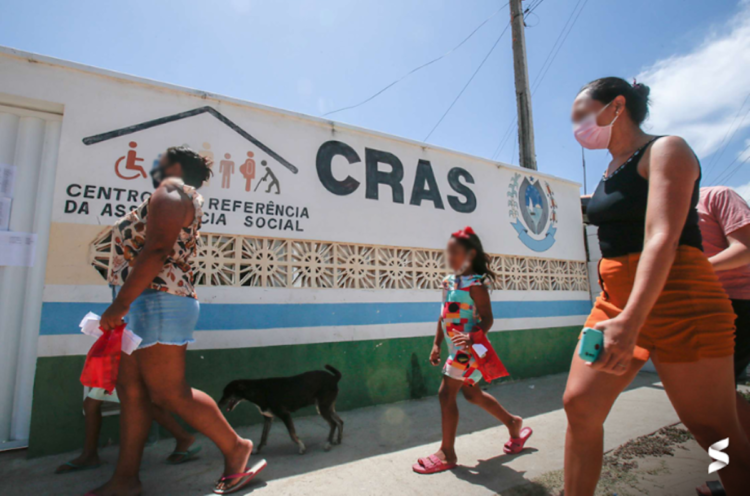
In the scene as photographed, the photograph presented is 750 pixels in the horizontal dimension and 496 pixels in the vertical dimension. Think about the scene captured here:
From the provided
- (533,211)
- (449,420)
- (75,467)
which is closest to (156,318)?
(75,467)

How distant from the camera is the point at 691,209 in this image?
1.47 metres

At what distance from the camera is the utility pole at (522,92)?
258 inches

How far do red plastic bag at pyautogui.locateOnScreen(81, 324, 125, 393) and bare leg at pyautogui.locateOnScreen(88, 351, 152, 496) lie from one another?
0.33 ft

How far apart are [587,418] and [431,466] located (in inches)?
51.8

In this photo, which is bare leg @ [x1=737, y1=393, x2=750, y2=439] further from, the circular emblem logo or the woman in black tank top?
the circular emblem logo

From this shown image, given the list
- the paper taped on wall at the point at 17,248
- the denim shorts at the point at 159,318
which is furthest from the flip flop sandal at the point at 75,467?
the paper taped on wall at the point at 17,248

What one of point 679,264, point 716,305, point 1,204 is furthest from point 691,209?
point 1,204

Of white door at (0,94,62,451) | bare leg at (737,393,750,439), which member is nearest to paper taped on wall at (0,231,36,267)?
white door at (0,94,62,451)

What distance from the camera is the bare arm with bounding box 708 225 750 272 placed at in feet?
6.37

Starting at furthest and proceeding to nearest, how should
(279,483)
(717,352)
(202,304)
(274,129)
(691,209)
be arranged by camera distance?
(274,129)
(202,304)
(279,483)
(691,209)
(717,352)

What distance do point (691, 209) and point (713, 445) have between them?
2.59ft

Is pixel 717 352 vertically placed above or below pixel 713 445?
above

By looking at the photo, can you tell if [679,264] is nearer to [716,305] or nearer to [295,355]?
[716,305]

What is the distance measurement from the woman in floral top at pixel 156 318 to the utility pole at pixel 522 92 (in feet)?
18.5
